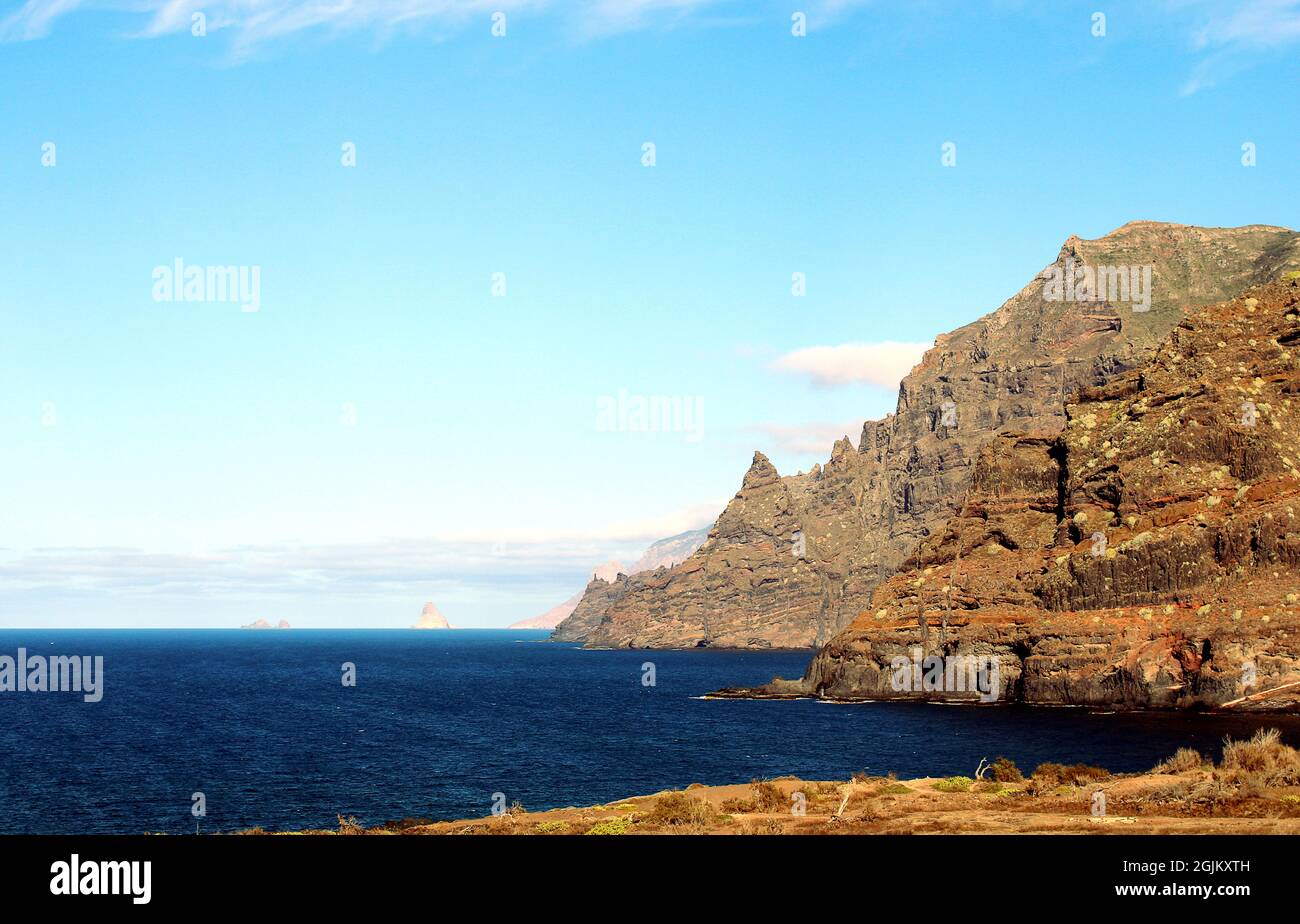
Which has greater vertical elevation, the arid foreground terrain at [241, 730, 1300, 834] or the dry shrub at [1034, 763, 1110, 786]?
the arid foreground terrain at [241, 730, 1300, 834]

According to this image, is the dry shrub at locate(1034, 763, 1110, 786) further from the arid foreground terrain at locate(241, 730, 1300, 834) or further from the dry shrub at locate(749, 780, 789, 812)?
the dry shrub at locate(749, 780, 789, 812)

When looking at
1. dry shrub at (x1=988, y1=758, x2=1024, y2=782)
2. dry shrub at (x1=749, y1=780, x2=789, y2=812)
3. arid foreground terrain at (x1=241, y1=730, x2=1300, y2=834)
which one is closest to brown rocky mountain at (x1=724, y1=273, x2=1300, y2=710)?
arid foreground terrain at (x1=241, y1=730, x2=1300, y2=834)

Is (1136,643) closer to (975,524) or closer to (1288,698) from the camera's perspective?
(1288,698)

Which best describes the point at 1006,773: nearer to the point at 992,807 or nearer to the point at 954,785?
the point at 954,785

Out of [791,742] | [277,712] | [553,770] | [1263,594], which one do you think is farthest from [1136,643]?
[277,712]

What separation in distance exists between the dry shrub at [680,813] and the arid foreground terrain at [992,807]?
47mm

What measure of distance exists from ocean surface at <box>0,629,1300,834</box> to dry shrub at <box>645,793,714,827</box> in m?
23.6

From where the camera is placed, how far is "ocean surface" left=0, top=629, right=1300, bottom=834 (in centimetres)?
6369

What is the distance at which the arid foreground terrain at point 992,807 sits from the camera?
104ft

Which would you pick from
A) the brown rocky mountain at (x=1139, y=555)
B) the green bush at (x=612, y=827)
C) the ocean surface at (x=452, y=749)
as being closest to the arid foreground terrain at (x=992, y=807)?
the green bush at (x=612, y=827)

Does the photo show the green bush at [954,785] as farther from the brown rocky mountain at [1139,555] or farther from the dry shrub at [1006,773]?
the brown rocky mountain at [1139,555]

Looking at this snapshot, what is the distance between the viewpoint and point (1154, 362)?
139m
